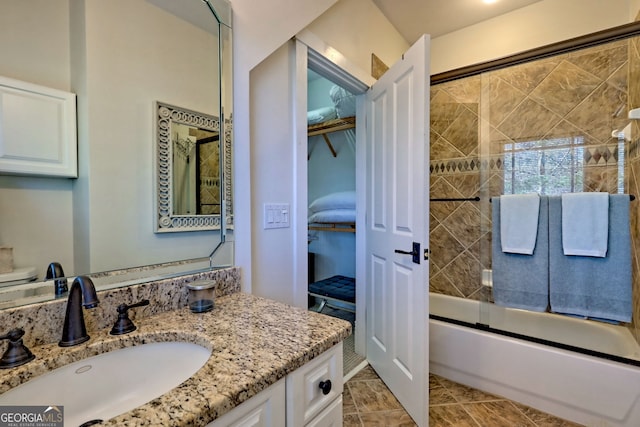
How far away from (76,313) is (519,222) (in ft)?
7.51

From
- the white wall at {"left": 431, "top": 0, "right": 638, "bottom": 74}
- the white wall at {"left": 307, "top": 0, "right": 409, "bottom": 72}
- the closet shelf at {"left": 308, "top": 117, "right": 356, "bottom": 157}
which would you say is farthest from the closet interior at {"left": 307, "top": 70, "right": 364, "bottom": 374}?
the white wall at {"left": 431, "top": 0, "right": 638, "bottom": 74}

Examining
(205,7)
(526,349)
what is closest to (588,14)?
(526,349)

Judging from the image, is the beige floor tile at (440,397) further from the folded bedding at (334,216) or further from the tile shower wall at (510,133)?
the folded bedding at (334,216)

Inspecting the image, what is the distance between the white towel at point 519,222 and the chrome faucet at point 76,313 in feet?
7.22

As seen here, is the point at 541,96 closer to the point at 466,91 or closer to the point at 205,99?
the point at 466,91

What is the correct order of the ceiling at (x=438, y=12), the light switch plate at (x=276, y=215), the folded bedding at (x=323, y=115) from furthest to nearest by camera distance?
the folded bedding at (x=323, y=115), the ceiling at (x=438, y=12), the light switch plate at (x=276, y=215)

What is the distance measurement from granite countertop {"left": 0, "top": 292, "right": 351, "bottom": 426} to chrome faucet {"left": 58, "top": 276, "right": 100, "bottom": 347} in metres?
0.02

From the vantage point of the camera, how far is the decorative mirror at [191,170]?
1030mm

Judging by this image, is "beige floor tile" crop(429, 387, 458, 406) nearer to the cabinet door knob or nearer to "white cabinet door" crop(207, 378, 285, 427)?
the cabinet door knob

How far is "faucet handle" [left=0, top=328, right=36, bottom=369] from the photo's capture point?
1.96 feet

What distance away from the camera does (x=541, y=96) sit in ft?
7.02

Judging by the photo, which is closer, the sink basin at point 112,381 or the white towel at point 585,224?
the sink basin at point 112,381

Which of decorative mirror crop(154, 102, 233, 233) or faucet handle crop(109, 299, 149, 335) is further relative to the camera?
decorative mirror crop(154, 102, 233, 233)

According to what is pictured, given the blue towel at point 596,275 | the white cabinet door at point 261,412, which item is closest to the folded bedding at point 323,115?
the blue towel at point 596,275
